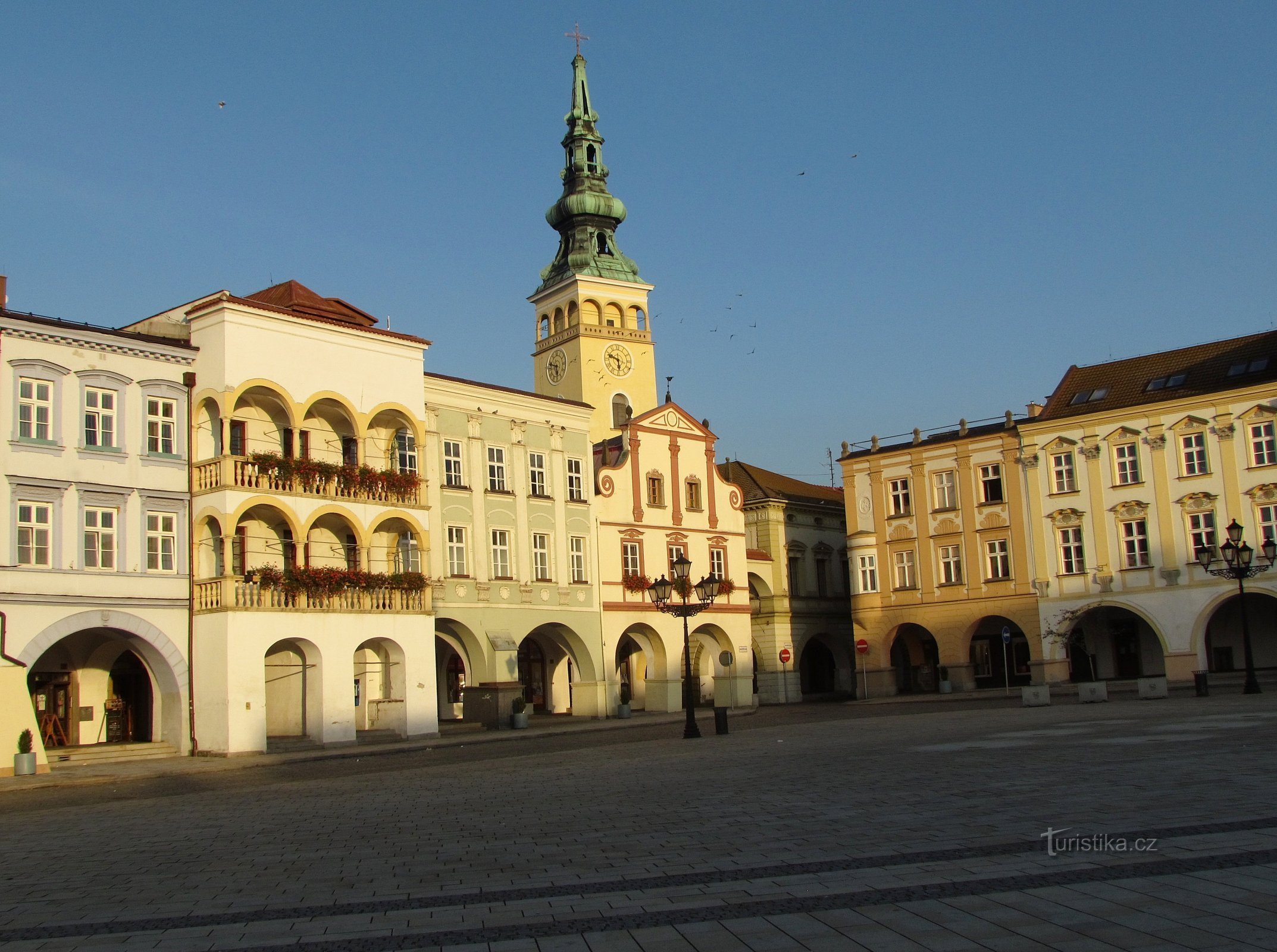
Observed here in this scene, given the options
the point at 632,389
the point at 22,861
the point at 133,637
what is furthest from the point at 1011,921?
the point at 632,389

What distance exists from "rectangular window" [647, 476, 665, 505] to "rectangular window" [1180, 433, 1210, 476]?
70.7 ft

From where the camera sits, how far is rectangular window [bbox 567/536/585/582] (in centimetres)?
5025

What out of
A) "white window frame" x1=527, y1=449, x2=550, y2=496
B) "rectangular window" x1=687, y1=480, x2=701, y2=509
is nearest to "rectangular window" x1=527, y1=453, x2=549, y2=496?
"white window frame" x1=527, y1=449, x2=550, y2=496

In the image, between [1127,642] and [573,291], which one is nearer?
[1127,642]

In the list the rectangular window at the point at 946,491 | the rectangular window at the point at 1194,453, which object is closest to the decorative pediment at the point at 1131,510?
the rectangular window at the point at 1194,453

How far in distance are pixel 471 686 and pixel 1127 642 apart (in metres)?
30.1

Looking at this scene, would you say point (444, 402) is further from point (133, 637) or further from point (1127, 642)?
point (1127, 642)

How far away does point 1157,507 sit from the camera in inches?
2114

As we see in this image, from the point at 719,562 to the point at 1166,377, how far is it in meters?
20.8

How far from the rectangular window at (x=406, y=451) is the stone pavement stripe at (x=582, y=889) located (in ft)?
110

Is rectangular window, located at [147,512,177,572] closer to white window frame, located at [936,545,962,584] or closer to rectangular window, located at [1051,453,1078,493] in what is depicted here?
white window frame, located at [936,545,962,584]

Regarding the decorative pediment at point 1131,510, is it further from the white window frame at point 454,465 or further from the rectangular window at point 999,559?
the white window frame at point 454,465

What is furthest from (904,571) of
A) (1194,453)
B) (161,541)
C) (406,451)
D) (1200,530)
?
(161,541)

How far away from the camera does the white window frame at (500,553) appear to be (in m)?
46.8
